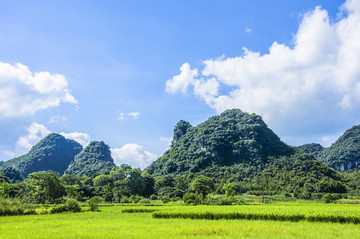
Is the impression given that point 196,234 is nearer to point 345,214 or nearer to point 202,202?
point 345,214

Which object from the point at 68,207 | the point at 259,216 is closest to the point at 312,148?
the point at 259,216

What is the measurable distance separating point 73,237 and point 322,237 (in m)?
15.6

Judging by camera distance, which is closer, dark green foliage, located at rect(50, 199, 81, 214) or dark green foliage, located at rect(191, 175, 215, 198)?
dark green foliage, located at rect(50, 199, 81, 214)

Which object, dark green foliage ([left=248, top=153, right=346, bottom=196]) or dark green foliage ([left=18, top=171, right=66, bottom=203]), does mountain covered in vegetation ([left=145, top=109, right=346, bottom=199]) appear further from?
dark green foliage ([left=18, top=171, right=66, bottom=203])

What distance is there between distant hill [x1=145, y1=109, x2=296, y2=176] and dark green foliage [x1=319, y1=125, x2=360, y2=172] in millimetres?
34650

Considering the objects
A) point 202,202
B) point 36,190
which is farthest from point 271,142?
point 36,190

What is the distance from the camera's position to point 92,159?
15775 centimetres

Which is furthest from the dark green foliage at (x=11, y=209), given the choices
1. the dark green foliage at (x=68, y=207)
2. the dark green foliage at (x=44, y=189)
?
the dark green foliage at (x=44, y=189)

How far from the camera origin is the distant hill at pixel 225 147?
389 ft

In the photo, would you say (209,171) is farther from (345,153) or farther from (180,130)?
(345,153)

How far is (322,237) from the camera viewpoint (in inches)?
637

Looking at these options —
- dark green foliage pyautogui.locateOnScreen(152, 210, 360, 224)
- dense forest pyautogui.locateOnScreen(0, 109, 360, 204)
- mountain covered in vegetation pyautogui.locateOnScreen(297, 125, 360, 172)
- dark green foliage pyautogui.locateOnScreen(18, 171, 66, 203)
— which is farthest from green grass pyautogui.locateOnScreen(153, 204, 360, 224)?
mountain covered in vegetation pyautogui.locateOnScreen(297, 125, 360, 172)

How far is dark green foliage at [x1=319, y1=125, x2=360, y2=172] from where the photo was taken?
132 m

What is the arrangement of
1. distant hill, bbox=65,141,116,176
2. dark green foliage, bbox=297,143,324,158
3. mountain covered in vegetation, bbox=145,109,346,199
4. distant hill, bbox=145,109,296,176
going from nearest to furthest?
mountain covered in vegetation, bbox=145,109,346,199
distant hill, bbox=145,109,296,176
distant hill, bbox=65,141,116,176
dark green foliage, bbox=297,143,324,158
